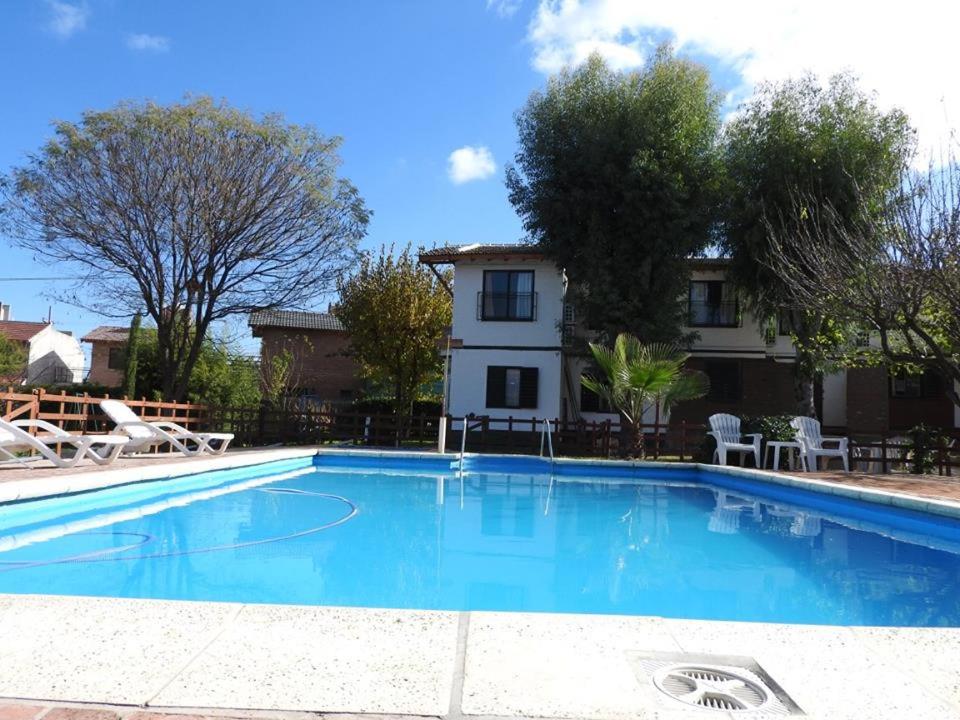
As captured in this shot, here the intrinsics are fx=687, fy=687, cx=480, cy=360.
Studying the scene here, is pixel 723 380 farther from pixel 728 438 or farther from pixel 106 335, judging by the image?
pixel 106 335

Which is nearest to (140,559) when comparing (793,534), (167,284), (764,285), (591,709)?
(591,709)

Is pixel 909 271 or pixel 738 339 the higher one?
pixel 909 271

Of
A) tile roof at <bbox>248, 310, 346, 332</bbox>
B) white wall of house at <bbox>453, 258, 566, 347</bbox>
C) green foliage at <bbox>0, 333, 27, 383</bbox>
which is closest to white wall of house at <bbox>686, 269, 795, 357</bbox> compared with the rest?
white wall of house at <bbox>453, 258, 566, 347</bbox>

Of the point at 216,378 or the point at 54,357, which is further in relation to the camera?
the point at 54,357

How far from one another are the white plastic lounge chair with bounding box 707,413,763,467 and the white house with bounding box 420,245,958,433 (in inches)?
247

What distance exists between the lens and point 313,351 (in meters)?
33.4

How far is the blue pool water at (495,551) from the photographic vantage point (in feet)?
16.0

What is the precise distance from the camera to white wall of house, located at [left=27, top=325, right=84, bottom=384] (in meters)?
41.1

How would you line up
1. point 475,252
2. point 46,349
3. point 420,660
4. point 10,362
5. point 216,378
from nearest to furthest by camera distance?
point 420,660
point 475,252
point 216,378
point 10,362
point 46,349

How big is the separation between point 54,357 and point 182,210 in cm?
3345

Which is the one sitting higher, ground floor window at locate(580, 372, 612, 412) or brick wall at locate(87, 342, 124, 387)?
brick wall at locate(87, 342, 124, 387)

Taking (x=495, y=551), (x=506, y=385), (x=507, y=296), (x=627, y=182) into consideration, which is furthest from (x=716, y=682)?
Answer: (x=507, y=296)

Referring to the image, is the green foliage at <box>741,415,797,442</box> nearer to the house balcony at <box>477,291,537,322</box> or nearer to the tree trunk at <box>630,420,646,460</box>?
the tree trunk at <box>630,420,646,460</box>

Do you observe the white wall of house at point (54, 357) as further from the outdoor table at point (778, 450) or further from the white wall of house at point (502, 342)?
the outdoor table at point (778, 450)
